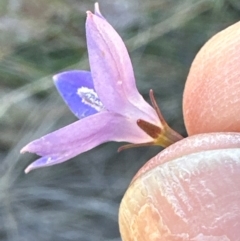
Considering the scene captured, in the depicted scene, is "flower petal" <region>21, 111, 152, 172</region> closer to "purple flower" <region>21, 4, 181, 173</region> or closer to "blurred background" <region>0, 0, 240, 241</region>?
"purple flower" <region>21, 4, 181, 173</region>

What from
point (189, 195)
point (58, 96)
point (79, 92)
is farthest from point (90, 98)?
point (58, 96)

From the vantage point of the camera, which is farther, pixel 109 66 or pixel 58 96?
pixel 58 96

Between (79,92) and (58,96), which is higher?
(79,92)

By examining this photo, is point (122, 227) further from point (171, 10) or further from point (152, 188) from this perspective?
point (171, 10)

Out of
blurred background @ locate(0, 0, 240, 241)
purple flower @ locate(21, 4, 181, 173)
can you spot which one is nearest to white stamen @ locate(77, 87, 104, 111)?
purple flower @ locate(21, 4, 181, 173)

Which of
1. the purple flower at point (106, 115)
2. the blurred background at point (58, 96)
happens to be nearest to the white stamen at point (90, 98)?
the purple flower at point (106, 115)

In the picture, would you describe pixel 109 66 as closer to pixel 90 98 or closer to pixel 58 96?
pixel 90 98
